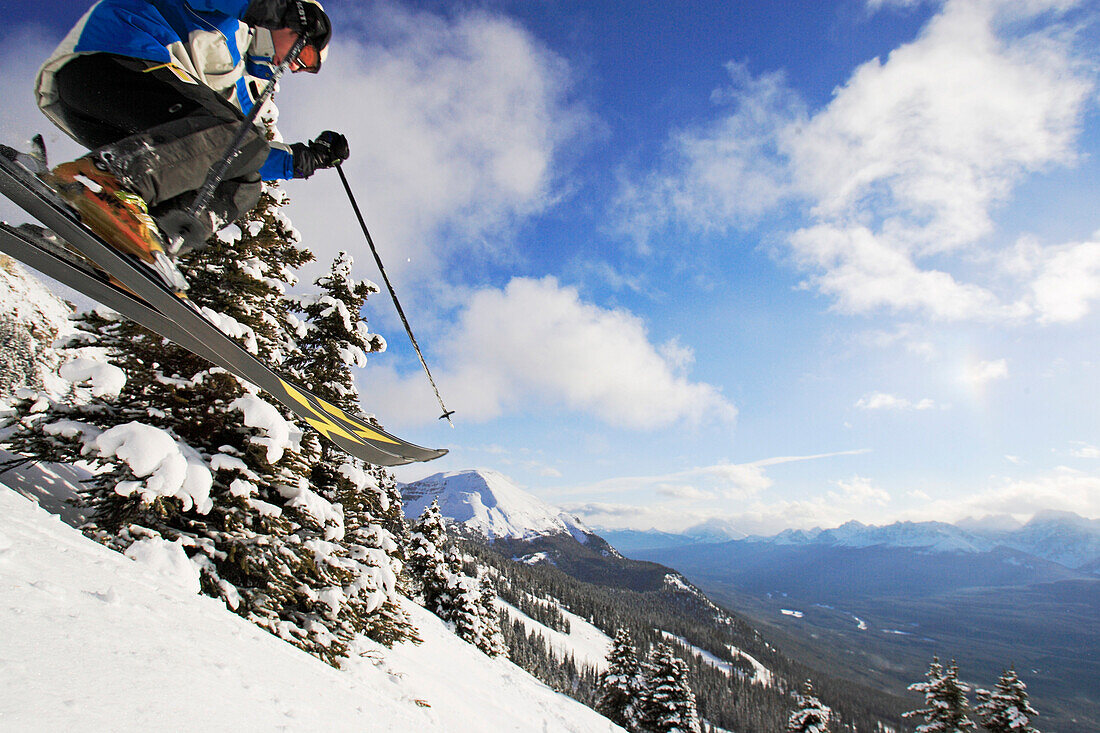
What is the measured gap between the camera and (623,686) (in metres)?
30.7

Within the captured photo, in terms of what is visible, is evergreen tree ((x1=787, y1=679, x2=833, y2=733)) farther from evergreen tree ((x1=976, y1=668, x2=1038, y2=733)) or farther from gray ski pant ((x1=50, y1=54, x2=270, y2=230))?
gray ski pant ((x1=50, y1=54, x2=270, y2=230))

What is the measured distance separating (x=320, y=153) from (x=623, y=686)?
36.7 metres

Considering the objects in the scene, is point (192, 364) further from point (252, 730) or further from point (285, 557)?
point (252, 730)

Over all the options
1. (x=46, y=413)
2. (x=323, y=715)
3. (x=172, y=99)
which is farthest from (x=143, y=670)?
(x=46, y=413)

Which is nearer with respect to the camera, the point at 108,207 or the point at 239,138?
the point at 108,207

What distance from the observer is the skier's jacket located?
8.06 feet

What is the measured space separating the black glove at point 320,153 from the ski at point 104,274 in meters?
1.24

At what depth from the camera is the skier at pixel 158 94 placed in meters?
2.53

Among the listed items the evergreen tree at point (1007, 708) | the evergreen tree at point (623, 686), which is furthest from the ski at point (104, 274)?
the evergreen tree at point (623, 686)

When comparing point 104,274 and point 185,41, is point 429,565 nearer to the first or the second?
point 104,274

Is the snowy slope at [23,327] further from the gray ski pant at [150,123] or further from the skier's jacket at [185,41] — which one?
the skier's jacket at [185,41]

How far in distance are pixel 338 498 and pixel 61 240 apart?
7.47 metres

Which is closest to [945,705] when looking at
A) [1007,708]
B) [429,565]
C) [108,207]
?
[1007,708]

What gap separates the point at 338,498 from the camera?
30.6 ft
